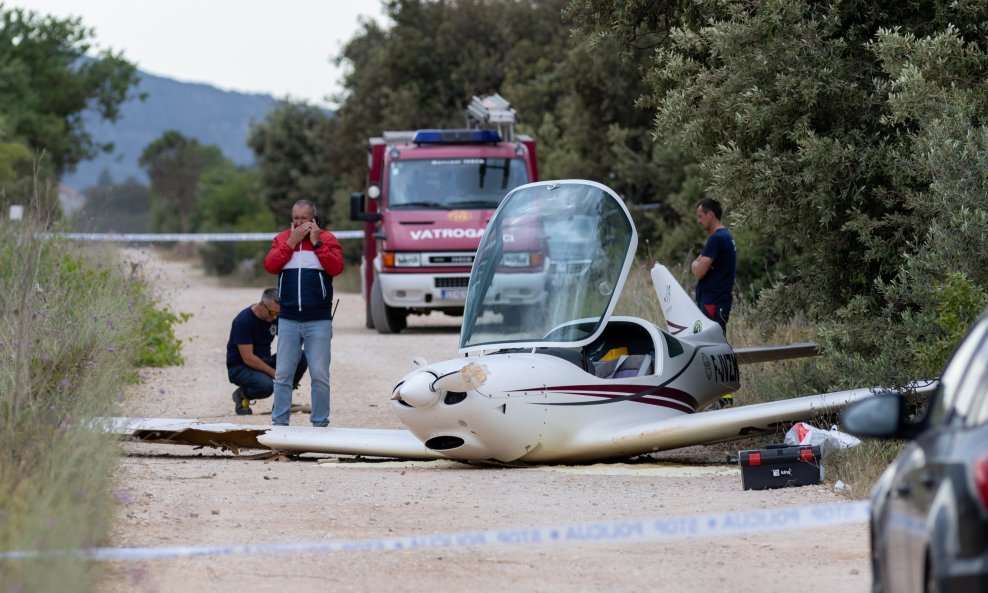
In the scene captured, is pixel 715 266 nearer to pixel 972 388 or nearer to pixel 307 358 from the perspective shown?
pixel 307 358

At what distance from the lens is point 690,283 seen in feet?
67.1

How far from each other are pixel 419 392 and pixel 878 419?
5.54 m

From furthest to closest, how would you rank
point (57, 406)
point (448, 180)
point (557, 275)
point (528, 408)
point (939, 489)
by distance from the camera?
1. point (448, 180)
2. point (557, 275)
3. point (528, 408)
4. point (57, 406)
5. point (939, 489)

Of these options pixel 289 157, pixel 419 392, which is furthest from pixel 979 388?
pixel 289 157

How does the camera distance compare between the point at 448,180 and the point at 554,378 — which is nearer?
the point at 554,378

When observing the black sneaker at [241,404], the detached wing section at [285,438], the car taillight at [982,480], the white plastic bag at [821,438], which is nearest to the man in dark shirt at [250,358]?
the black sneaker at [241,404]

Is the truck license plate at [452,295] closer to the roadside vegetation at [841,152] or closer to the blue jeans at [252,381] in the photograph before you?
the roadside vegetation at [841,152]

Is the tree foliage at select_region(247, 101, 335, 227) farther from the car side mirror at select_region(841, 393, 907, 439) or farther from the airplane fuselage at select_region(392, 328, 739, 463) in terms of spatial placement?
A: the car side mirror at select_region(841, 393, 907, 439)

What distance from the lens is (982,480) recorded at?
13.3 ft

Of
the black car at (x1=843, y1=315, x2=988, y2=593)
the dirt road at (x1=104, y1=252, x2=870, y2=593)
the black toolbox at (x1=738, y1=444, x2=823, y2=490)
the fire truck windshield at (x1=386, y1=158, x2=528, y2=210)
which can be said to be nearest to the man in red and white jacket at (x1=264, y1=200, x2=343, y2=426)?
the dirt road at (x1=104, y1=252, x2=870, y2=593)

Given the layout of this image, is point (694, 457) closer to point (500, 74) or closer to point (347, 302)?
point (347, 302)

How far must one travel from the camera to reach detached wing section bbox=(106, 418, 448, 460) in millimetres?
11516

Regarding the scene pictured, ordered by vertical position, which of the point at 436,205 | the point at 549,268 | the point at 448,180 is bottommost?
the point at 549,268

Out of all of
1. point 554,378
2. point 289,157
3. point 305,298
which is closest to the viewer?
point 554,378
